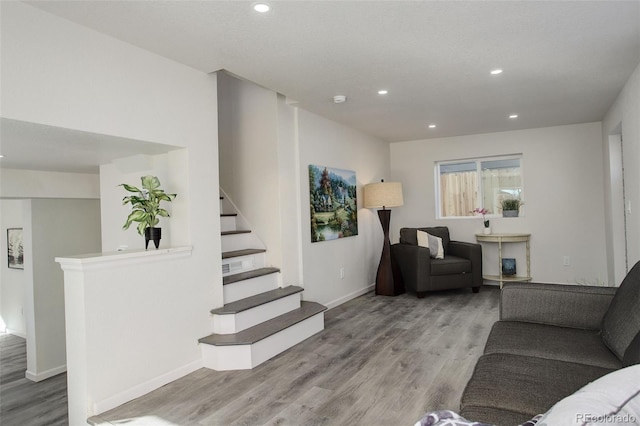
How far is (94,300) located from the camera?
7.76ft

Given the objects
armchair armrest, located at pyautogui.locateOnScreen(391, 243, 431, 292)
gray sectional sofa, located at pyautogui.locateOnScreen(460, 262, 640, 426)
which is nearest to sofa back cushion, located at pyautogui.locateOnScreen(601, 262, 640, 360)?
gray sectional sofa, located at pyautogui.locateOnScreen(460, 262, 640, 426)

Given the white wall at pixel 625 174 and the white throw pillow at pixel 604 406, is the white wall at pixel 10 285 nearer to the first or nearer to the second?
the white throw pillow at pixel 604 406

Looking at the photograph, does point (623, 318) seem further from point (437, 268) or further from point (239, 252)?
point (437, 268)

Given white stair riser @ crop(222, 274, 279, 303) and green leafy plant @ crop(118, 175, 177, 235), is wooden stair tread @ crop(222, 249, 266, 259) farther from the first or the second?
green leafy plant @ crop(118, 175, 177, 235)

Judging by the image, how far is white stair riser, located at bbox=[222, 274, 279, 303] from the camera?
3381mm

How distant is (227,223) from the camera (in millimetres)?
4281

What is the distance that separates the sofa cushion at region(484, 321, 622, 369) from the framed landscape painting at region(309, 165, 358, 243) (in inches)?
98.7

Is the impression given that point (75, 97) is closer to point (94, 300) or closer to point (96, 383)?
point (94, 300)

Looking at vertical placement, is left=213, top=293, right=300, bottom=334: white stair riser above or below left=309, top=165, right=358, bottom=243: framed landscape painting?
below

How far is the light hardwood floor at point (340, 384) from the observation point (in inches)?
88.7

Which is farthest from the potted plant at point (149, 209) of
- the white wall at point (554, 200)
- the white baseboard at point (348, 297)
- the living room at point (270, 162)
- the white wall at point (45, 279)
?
the white wall at point (554, 200)

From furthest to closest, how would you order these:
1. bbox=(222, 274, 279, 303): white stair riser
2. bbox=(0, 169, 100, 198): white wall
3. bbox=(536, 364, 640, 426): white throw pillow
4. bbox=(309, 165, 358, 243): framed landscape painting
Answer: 1. bbox=(309, 165, 358, 243): framed landscape painting
2. bbox=(0, 169, 100, 198): white wall
3. bbox=(222, 274, 279, 303): white stair riser
4. bbox=(536, 364, 640, 426): white throw pillow

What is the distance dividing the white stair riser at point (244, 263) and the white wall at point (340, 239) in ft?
1.63

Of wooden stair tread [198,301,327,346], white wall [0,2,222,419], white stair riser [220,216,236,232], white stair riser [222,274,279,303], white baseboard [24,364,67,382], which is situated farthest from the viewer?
white stair riser [220,216,236,232]
